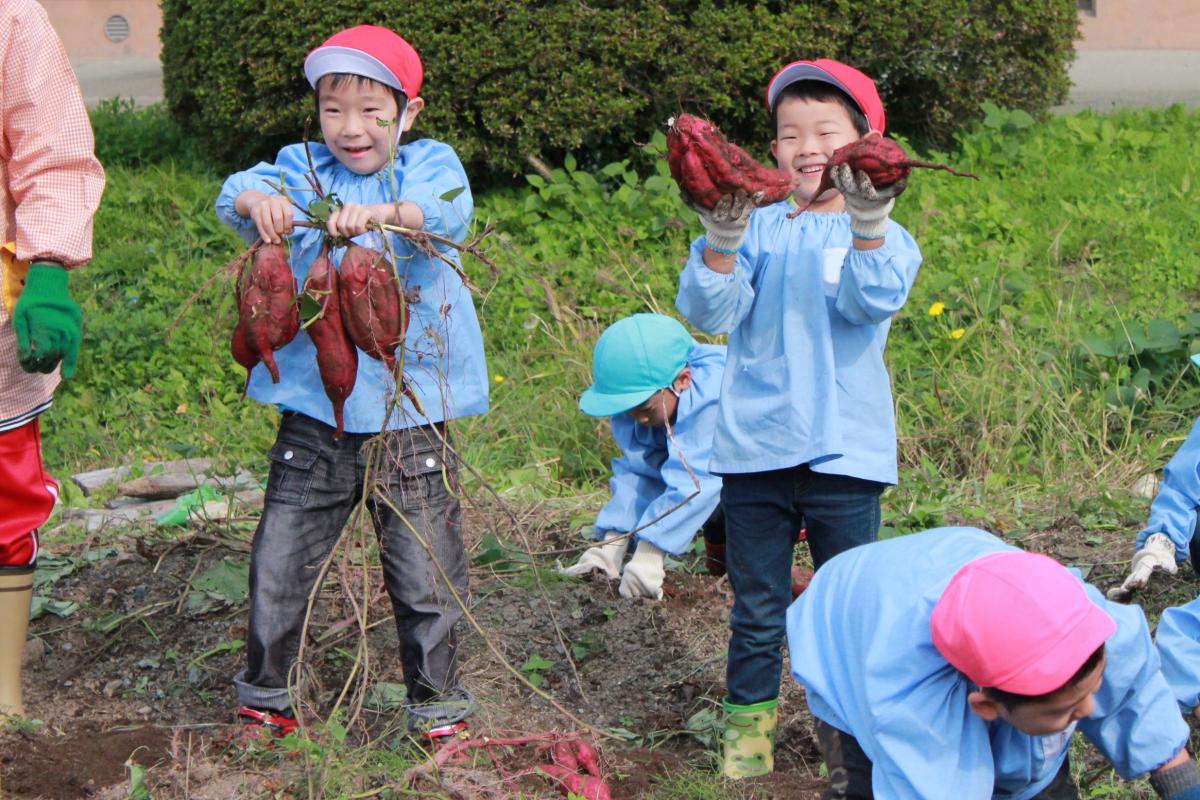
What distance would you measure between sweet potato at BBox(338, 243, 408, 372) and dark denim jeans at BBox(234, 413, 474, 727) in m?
0.31

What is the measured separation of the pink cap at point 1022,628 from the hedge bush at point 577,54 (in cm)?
450

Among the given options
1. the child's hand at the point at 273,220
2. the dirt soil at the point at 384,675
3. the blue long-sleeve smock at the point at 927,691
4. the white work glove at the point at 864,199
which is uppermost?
the white work glove at the point at 864,199

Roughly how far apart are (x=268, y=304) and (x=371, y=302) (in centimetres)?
21

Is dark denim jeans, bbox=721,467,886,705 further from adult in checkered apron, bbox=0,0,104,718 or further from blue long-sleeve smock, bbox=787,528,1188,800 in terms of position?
adult in checkered apron, bbox=0,0,104,718

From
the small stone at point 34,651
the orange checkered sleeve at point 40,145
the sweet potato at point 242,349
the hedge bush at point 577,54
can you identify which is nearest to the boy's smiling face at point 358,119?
the sweet potato at point 242,349

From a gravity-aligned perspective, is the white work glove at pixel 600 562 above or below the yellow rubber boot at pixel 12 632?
below

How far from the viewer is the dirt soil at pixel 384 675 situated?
10.3ft

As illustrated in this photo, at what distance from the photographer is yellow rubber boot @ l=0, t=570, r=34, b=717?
3.50 m

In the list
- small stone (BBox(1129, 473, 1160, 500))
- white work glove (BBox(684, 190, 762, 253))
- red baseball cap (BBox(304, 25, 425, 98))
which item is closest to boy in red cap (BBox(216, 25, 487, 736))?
red baseball cap (BBox(304, 25, 425, 98))

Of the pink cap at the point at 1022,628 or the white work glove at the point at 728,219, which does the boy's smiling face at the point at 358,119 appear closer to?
the white work glove at the point at 728,219

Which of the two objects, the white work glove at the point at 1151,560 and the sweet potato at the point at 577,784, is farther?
the white work glove at the point at 1151,560

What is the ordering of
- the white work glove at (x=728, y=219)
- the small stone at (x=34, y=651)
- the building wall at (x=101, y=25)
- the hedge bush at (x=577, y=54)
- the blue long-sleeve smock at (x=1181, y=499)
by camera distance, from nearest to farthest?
the white work glove at (x=728, y=219), the blue long-sleeve smock at (x=1181, y=499), the small stone at (x=34, y=651), the hedge bush at (x=577, y=54), the building wall at (x=101, y=25)

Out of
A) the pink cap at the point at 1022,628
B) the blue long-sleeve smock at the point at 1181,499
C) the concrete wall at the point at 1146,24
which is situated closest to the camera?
the pink cap at the point at 1022,628

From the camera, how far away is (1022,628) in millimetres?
2271
